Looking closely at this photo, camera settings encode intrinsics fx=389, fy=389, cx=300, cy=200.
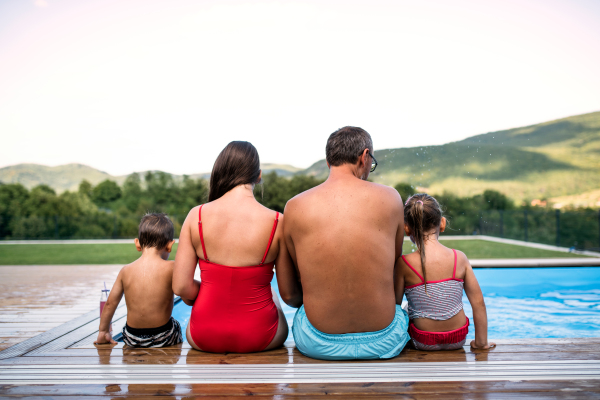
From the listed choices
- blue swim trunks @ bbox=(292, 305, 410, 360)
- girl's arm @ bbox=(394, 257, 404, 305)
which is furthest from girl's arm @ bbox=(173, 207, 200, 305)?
girl's arm @ bbox=(394, 257, 404, 305)

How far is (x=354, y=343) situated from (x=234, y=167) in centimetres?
107

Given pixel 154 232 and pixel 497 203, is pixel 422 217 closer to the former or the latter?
pixel 154 232

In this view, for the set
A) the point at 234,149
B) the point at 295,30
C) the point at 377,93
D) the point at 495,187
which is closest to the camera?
the point at 234,149

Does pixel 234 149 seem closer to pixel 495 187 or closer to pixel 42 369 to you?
pixel 42 369

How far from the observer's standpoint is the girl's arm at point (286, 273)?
198 centimetres

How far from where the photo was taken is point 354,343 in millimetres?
1902

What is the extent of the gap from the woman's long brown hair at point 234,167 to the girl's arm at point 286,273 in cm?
28

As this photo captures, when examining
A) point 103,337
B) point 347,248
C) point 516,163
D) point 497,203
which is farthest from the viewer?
point 516,163

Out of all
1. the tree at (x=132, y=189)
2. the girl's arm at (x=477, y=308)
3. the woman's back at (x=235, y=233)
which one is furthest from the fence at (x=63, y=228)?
the girl's arm at (x=477, y=308)

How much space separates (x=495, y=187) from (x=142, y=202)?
37.3 meters

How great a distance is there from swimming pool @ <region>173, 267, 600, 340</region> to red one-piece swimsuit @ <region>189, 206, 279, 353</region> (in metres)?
2.74

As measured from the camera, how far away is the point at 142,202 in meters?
26.7

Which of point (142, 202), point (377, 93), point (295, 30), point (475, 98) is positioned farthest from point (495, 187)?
point (142, 202)

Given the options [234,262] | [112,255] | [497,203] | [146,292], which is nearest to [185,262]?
[234,262]
